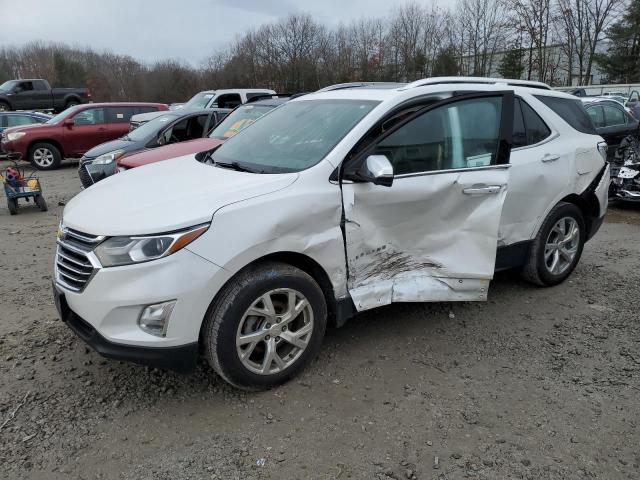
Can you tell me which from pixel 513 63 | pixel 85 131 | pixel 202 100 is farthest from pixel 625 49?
pixel 85 131

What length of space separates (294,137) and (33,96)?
27603 millimetres

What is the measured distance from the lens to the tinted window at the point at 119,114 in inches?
543

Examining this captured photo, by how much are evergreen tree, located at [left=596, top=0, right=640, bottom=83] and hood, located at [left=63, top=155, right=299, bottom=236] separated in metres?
57.3

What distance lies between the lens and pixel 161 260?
99.9 inches

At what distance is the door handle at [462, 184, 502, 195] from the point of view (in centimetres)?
354

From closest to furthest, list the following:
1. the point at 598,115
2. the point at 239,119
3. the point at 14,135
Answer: the point at 239,119, the point at 598,115, the point at 14,135

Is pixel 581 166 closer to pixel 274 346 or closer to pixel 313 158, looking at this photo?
pixel 313 158

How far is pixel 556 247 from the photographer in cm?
457

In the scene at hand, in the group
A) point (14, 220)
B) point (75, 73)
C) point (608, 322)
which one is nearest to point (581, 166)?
point (608, 322)

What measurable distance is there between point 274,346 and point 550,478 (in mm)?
1595

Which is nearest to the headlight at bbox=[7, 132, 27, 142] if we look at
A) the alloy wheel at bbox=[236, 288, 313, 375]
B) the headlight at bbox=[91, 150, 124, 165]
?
the headlight at bbox=[91, 150, 124, 165]

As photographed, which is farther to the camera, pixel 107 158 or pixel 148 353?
pixel 107 158

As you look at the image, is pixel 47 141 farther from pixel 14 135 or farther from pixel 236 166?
pixel 236 166

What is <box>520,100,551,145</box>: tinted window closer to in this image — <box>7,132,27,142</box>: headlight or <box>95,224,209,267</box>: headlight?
<box>95,224,209,267</box>: headlight
